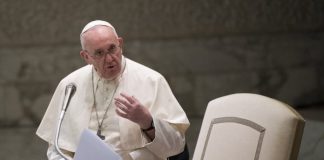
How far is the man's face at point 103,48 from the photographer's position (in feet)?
9.20

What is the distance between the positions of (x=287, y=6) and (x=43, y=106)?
2.97 meters

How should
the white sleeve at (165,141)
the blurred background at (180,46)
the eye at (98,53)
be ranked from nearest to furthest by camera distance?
the white sleeve at (165,141)
the eye at (98,53)
the blurred background at (180,46)

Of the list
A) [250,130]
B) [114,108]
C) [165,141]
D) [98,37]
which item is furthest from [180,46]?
[250,130]

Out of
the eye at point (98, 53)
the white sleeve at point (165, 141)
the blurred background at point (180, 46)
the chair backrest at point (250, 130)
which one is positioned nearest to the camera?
the chair backrest at point (250, 130)

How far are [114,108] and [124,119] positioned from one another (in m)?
0.15

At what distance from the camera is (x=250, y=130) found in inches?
73.1

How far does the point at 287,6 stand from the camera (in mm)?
5906

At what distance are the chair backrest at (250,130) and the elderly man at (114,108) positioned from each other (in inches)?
21.8

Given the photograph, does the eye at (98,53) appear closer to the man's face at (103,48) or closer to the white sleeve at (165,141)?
the man's face at (103,48)

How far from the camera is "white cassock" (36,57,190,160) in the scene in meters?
2.77

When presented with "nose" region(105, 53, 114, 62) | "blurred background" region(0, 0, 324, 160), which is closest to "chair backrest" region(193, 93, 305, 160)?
"nose" region(105, 53, 114, 62)

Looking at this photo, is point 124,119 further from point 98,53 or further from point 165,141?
point 98,53

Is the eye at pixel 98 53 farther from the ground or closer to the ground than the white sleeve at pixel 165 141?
farther from the ground

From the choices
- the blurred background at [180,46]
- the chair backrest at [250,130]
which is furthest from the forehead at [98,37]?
the blurred background at [180,46]
